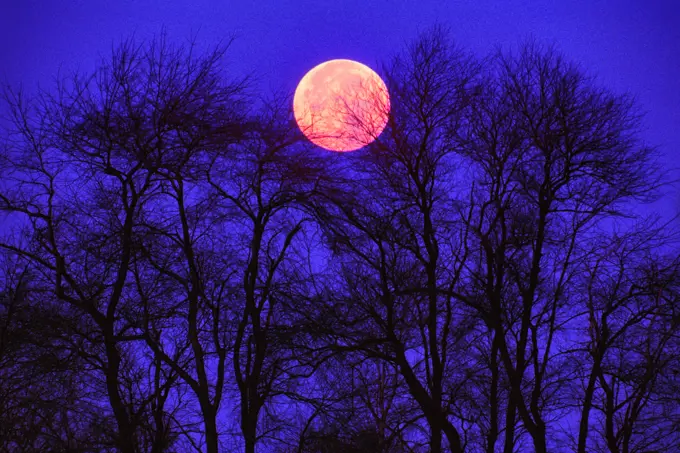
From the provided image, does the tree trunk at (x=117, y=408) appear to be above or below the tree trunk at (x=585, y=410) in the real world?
below

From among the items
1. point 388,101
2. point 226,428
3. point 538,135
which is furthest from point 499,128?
point 226,428

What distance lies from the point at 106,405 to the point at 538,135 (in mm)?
9712

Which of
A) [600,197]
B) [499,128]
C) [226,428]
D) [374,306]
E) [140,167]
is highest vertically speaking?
[499,128]

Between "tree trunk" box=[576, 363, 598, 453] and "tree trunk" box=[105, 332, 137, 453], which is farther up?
"tree trunk" box=[576, 363, 598, 453]

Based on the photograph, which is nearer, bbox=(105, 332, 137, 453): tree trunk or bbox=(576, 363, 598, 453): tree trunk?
bbox=(105, 332, 137, 453): tree trunk

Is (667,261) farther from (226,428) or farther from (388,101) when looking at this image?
(226,428)

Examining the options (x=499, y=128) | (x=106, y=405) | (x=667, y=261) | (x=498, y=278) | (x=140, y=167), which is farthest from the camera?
(x=106, y=405)

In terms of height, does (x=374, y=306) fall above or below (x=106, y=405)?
above

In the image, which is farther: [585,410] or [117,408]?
[585,410]

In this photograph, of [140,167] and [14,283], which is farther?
[14,283]

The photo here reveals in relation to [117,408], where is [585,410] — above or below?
above

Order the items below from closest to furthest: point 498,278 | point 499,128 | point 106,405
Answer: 1. point 498,278
2. point 499,128
3. point 106,405

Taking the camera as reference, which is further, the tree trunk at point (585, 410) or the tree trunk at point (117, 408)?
the tree trunk at point (585, 410)

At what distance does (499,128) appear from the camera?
467 inches
